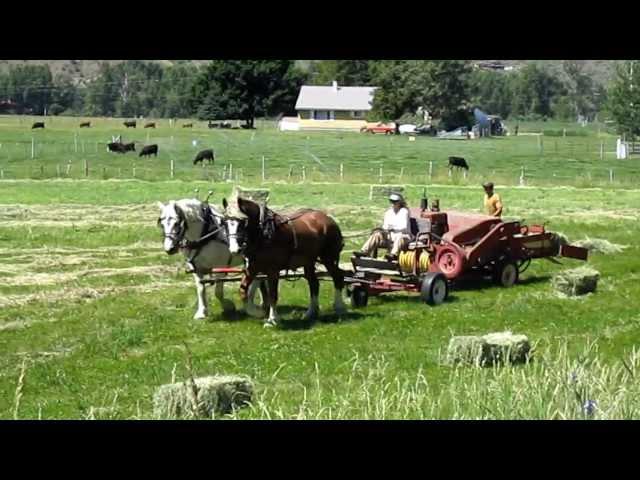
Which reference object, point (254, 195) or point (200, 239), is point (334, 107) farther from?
point (200, 239)

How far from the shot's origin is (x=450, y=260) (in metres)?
16.3

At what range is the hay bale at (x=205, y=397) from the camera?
7.66m

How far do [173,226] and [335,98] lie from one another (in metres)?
92.3

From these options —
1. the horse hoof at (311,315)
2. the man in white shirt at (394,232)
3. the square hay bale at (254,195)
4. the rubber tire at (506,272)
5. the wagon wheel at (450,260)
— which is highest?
the square hay bale at (254,195)

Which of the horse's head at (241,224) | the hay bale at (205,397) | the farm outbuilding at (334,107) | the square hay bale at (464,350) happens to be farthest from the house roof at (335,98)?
the hay bale at (205,397)

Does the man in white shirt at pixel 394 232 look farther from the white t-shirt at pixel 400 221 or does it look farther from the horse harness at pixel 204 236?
the horse harness at pixel 204 236

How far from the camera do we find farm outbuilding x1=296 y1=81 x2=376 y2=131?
332 ft

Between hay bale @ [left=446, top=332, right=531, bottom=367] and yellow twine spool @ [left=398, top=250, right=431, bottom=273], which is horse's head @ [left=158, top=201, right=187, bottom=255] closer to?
yellow twine spool @ [left=398, top=250, right=431, bottom=273]

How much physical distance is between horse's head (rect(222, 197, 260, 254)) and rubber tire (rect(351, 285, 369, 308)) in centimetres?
265

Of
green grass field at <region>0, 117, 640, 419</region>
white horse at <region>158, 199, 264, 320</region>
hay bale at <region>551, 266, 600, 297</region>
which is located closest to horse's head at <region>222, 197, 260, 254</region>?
white horse at <region>158, 199, 264, 320</region>

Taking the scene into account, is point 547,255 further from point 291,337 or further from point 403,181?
point 403,181
